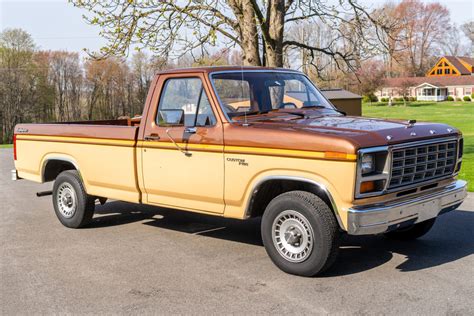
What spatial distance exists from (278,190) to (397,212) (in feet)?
4.39

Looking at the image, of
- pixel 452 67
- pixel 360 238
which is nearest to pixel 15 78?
pixel 360 238

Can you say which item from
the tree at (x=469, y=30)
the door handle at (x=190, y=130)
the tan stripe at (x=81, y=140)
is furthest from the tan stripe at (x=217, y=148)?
the tree at (x=469, y=30)

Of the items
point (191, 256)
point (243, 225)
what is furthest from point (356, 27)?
point (191, 256)

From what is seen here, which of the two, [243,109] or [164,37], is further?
[164,37]

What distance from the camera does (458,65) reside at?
365 ft

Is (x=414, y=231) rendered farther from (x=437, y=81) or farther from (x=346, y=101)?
(x=437, y=81)

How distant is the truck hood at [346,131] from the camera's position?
5172mm

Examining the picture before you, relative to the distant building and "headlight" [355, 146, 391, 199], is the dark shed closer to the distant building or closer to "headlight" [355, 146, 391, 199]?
"headlight" [355, 146, 391, 199]

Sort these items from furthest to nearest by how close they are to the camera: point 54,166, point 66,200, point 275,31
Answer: point 275,31
point 54,166
point 66,200

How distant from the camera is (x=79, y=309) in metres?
4.84

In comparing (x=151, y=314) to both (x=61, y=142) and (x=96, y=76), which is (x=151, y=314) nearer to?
(x=61, y=142)

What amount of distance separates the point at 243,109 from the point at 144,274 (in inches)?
83.5

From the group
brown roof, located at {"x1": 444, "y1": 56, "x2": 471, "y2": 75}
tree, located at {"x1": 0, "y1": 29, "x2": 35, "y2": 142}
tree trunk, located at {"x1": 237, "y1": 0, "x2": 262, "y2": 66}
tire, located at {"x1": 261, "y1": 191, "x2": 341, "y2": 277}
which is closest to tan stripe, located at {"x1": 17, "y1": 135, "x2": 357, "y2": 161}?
tire, located at {"x1": 261, "y1": 191, "x2": 341, "y2": 277}

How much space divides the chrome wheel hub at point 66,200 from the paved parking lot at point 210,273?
0.24 m
